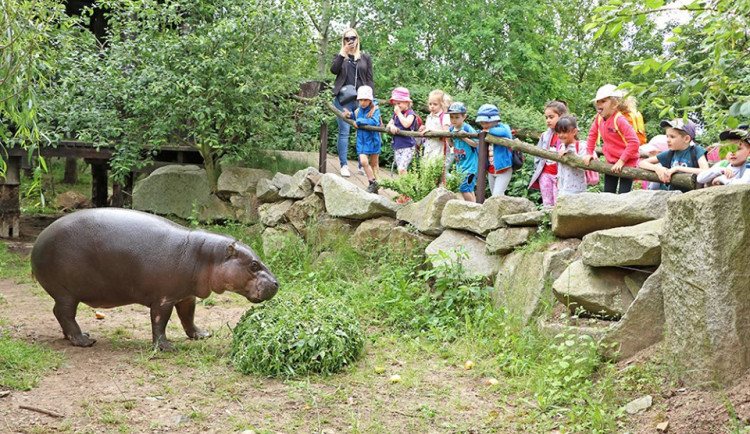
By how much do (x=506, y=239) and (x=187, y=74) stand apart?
16.3ft

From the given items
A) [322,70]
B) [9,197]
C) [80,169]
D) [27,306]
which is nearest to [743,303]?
[27,306]

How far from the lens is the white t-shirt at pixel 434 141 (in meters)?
8.42

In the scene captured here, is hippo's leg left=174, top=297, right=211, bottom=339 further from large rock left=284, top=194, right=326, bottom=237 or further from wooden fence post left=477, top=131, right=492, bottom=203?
wooden fence post left=477, top=131, right=492, bottom=203

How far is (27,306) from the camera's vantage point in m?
7.60

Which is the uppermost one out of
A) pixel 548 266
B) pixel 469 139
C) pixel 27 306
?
pixel 469 139

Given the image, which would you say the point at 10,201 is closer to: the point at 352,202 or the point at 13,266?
the point at 13,266

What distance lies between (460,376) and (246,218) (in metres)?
5.47

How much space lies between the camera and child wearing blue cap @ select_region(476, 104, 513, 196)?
25.1 ft

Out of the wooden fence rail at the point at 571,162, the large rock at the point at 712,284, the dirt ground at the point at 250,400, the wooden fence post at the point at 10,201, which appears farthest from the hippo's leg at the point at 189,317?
the wooden fence post at the point at 10,201

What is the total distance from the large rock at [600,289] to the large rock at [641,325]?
0.21 meters

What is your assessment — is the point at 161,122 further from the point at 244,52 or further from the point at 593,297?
the point at 593,297

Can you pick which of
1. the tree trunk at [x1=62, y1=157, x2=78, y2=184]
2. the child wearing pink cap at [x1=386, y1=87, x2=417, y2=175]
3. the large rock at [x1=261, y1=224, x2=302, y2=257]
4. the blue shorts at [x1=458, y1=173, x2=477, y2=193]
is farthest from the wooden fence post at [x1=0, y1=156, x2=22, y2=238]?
the tree trunk at [x1=62, y1=157, x2=78, y2=184]

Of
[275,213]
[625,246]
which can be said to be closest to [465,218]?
[625,246]

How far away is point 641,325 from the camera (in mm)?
5066
